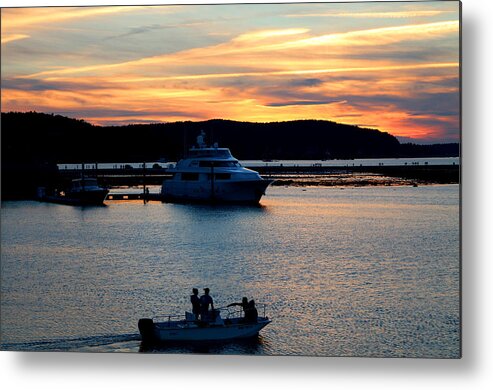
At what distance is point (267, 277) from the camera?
12836 millimetres

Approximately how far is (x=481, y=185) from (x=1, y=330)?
4855mm

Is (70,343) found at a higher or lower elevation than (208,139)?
lower

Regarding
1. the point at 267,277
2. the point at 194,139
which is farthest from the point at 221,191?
the point at 194,139

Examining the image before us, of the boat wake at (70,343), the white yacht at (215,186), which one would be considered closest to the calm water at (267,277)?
the boat wake at (70,343)

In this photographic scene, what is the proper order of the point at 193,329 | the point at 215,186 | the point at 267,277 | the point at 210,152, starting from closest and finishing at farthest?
1. the point at 193,329
2. the point at 210,152
3. the point at 267,277
4. the point at 215,186

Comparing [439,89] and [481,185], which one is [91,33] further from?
[481,185]

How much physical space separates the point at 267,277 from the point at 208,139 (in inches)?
133

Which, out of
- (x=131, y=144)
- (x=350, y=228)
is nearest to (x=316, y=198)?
(x=350, y=228)

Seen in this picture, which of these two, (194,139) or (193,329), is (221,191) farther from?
(193,329)

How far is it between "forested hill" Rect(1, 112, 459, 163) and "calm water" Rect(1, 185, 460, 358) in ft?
3.80

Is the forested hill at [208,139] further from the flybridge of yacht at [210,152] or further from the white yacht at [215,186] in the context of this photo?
the white yacht at [215,186]

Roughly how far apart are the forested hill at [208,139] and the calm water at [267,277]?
1.16 meters

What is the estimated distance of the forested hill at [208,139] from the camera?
28.7 ft

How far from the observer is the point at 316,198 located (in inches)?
1067
